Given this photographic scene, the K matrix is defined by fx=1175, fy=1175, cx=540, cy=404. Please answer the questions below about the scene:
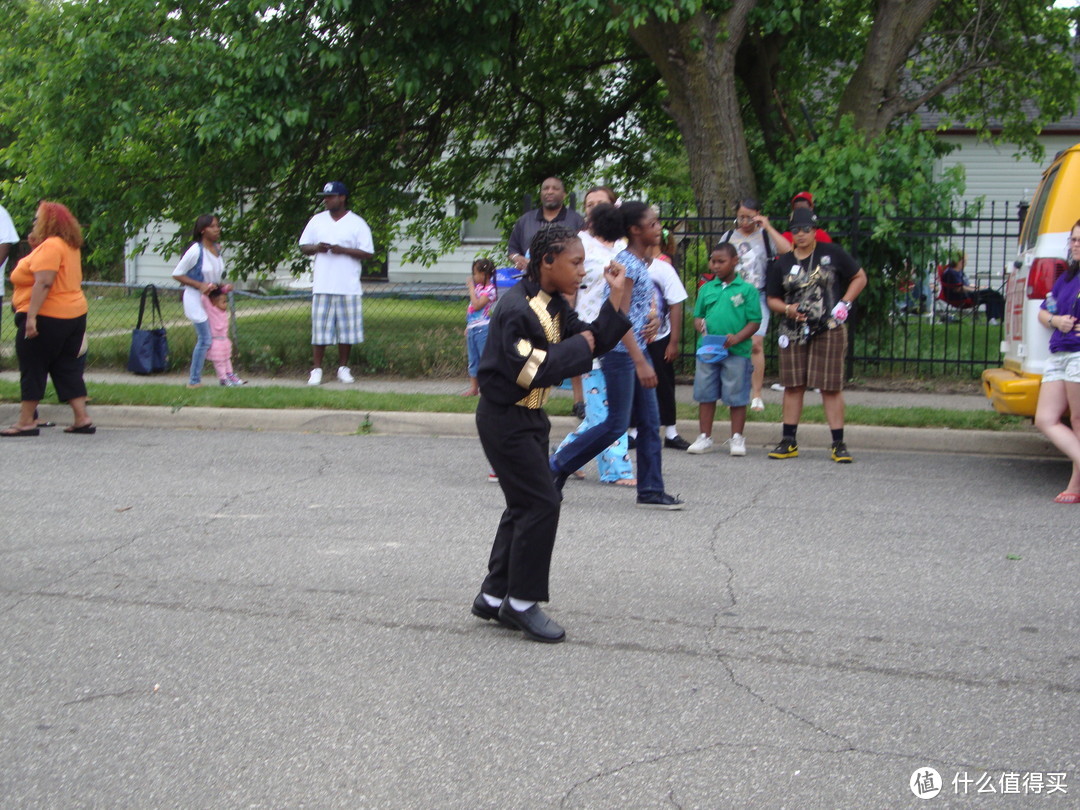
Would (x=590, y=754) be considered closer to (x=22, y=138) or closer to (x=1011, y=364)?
(x=1011, y=364)

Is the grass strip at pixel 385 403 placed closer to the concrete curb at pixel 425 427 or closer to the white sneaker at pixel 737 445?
the concrete curb at pixel 425 427

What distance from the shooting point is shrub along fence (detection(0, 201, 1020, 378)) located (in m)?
11.8

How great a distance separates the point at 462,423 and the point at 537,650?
17.6 ft

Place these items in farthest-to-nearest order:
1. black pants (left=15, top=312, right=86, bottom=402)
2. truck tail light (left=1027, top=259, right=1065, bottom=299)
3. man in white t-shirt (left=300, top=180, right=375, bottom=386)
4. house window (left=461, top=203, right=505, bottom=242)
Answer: house window (left=461, top=203, right=505, bottom=242), man in white t-shirt (left=300, top=180, right=375, bottom=386), black pants (left=15, top=312, right=86, bottom=402), truck tail light (left=1027, top=259, right=1065, bottom=299)

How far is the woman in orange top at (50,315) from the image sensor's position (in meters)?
9.27

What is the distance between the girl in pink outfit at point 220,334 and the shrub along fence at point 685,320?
103 cm

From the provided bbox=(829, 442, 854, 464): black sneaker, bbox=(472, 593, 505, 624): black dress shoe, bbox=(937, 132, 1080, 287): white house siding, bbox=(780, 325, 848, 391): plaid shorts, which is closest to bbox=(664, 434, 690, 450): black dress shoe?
bbox=(780, 325, 848, 391): plaid shorts

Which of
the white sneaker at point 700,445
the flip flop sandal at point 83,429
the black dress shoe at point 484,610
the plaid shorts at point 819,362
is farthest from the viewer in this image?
the flip flop sandal at point 83,429

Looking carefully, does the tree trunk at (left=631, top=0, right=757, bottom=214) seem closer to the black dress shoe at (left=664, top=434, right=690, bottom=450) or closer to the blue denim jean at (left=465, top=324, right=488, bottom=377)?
the blue denim jean at (left=465, top=324, right=488, bottom=377)

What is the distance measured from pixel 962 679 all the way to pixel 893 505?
9.78 feet

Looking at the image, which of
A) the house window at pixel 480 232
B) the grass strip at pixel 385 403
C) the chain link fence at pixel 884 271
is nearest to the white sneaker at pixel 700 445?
the grass strip at pixel 385 403

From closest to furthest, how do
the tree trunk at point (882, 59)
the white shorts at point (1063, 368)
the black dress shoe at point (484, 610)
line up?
the black dress shoe at point (484, 610), the white shorts at point (1063, 368), the tree trunk at point (882, 59)

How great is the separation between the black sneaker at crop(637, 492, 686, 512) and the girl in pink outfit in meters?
5.76

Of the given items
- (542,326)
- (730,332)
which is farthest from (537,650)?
(730,332)
